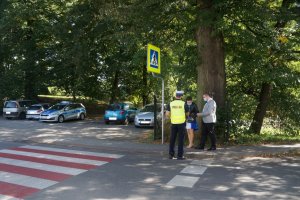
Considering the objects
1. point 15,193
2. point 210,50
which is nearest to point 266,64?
point 210,50

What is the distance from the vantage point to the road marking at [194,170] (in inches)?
352

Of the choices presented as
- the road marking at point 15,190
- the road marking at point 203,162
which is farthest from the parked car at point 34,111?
the road marking at point 15,190

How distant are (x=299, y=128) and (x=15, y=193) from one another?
47.4 ft

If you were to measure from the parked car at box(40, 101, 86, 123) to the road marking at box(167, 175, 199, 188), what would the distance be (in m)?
18.2

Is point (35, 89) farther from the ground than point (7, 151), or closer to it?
farther from the ground

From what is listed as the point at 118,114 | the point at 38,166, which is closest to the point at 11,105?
the point at 118,114

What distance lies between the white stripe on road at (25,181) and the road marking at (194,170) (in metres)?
3.19

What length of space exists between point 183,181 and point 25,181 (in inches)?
135

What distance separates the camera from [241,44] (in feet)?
49.4

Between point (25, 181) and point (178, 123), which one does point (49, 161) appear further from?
point (178, 123)

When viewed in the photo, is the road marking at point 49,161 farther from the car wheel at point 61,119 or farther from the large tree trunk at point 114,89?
the large tree trunk at point 114,89

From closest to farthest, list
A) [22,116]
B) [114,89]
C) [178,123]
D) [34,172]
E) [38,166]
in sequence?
[34,172] < [38,166] < [178,123] < [22,116] < [114,89]

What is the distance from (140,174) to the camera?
8.70 meters

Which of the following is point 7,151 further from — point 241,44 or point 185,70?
point 241,44
